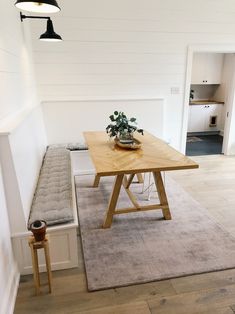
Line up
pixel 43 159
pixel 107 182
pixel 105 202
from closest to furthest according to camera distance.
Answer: pixel 105 202 < pixel 43 159 < pixel 107 182

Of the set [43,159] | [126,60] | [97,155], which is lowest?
[43,159]

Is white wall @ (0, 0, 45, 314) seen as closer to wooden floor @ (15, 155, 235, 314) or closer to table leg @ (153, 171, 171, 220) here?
wooden floor @ (15, 155, 235, 314)

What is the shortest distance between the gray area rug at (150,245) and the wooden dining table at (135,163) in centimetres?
16

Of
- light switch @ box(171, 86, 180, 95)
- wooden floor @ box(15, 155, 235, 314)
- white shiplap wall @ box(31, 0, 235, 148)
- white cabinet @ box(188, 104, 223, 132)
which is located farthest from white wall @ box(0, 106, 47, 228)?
white cabinet @ box(188, 104, 223, 132)

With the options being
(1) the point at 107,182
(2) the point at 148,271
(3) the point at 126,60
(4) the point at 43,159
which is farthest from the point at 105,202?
(3) the point at 126,60

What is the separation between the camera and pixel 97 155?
2.57 meters

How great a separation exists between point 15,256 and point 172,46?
399cm

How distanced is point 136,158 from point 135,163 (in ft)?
0.51

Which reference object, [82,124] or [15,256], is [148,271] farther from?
[82,124]

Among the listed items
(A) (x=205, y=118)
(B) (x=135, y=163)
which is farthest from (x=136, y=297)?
(A) (x=205, y=118)

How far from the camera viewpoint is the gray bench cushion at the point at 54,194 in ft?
6.46

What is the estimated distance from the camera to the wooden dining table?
2.18 meters

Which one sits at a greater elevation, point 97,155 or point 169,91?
point 169,91

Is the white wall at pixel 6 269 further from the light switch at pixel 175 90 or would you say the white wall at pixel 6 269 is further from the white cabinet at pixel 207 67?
the white cabinet at pixel 207 67
